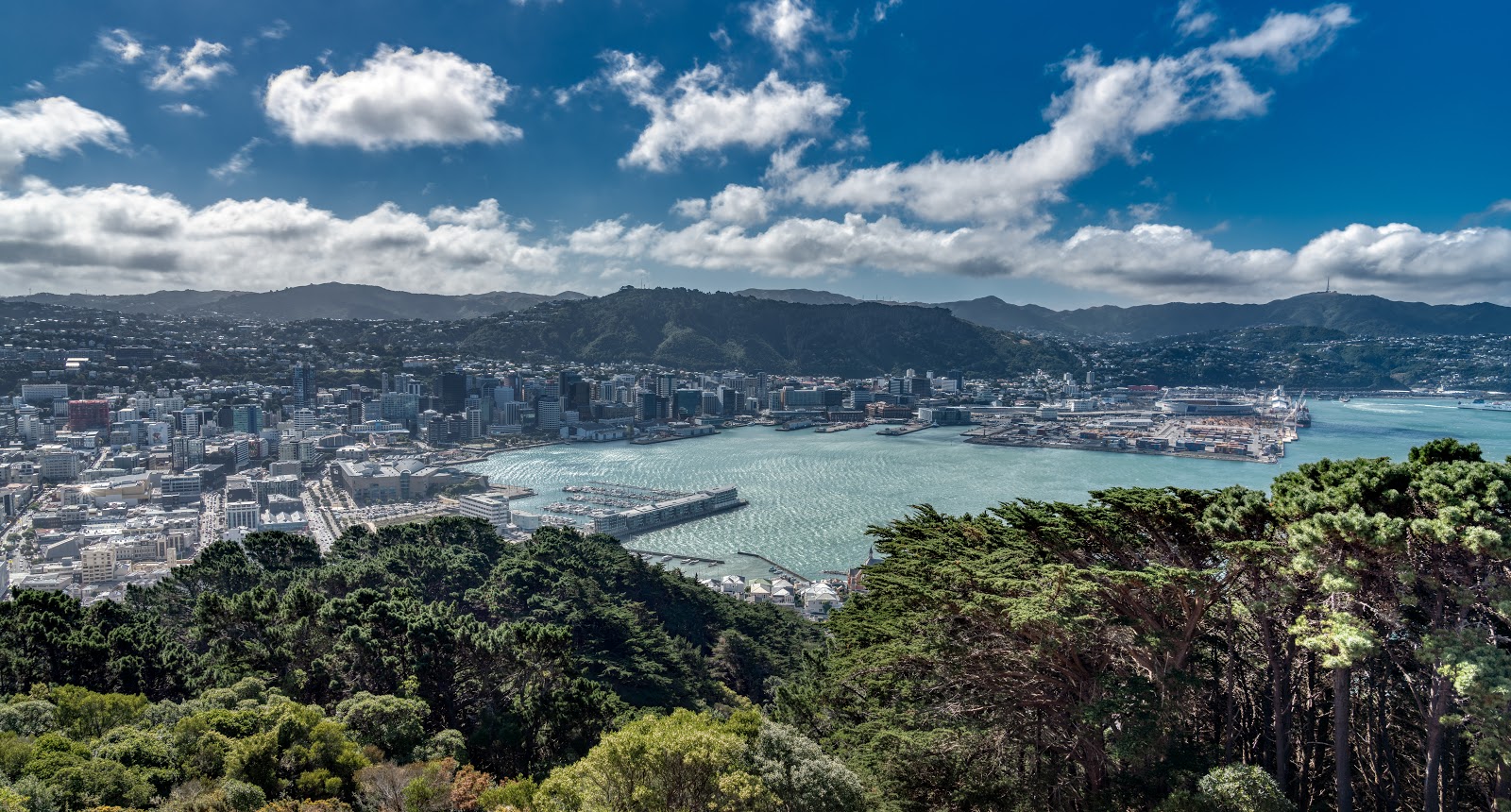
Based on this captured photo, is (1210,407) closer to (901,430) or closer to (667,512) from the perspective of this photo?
(901,430)

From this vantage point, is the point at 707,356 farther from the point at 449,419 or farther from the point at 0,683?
the point at 0,683

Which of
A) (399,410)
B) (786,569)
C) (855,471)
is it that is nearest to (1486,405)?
(855,471)

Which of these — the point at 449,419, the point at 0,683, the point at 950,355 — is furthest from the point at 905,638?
the point at 950,355

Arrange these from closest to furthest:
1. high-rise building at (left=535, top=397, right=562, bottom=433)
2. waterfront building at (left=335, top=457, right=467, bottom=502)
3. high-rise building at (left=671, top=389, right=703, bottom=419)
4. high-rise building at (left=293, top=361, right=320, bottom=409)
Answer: waterfront building at (left=335, top=457, right=467, bottom=502), high-rise building at (left=293, top=361, right=320, bottom=409), high-rise building at (left=535, top=397, right=562, bottom=433), high-rise building at (left=671, top=389, right=703, bottom=419)

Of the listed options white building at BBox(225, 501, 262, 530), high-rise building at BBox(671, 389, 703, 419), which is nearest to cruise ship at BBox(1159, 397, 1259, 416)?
high-rise building at BBox(671, 389, 703, 419)

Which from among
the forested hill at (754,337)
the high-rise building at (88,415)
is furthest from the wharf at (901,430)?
the high-rise building at (88,415)

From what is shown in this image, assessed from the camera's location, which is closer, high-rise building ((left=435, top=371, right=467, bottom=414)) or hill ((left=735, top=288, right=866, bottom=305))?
high-rise building ((left=435, top=371, right=467, bottom=414))

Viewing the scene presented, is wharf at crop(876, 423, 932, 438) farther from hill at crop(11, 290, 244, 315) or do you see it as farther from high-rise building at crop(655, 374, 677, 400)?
hill at crop(11, 290, 244, 315)
